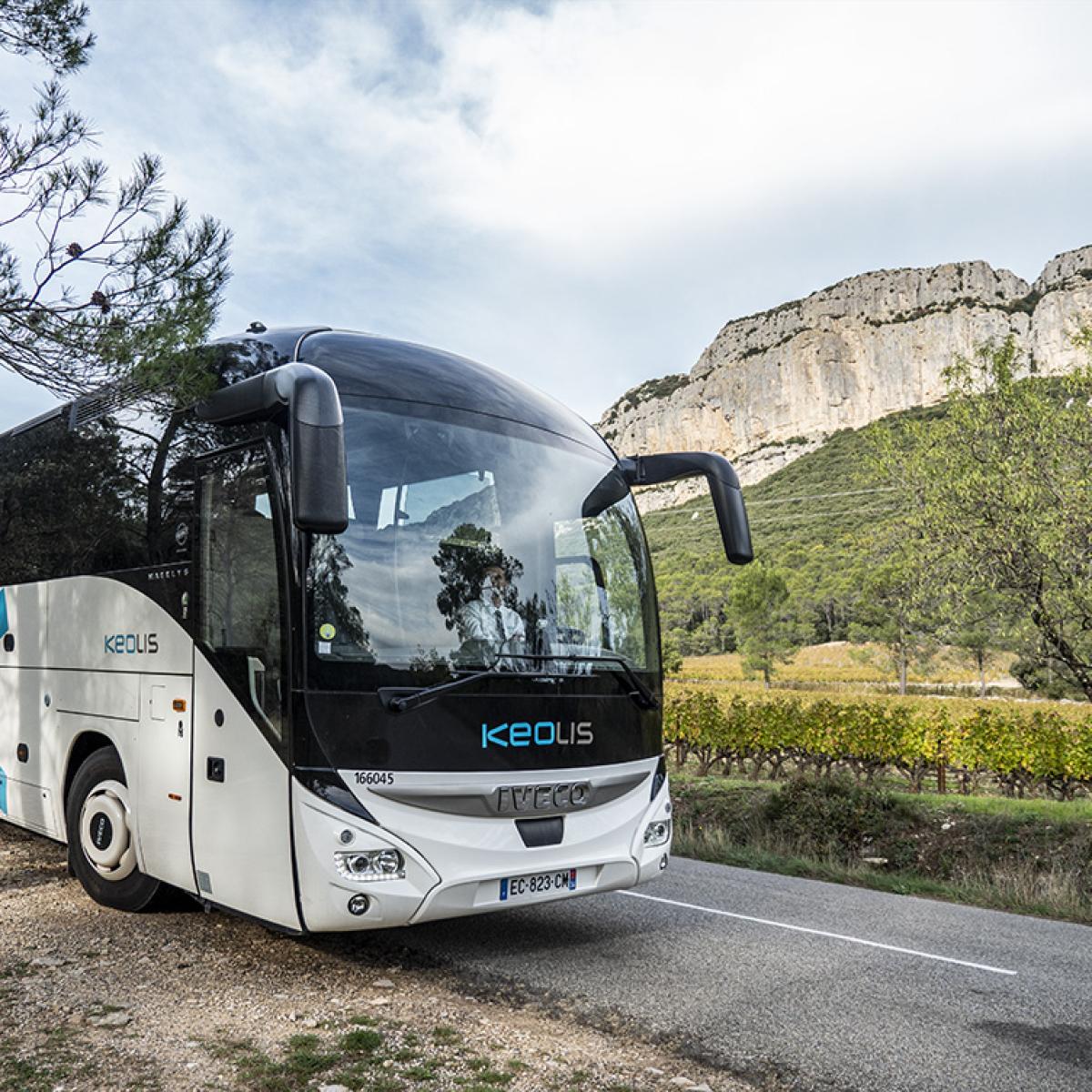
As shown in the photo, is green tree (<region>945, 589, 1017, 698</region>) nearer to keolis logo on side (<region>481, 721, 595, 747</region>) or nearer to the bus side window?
keolis logo on side (<region>481, 721, 595, 747</region>)

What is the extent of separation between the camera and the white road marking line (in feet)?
19.6

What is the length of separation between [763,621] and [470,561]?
168ft

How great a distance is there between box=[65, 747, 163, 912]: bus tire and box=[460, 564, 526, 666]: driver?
99.8 inches

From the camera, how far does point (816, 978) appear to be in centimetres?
558

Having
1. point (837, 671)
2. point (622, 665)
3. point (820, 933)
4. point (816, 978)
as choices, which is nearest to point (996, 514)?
point (820, 933)

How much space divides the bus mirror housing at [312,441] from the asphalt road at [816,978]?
2696 mm

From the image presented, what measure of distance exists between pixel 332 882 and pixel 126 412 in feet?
11.5

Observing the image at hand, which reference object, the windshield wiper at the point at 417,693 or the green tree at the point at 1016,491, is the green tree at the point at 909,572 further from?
the windshield wiper at the point at 417,693

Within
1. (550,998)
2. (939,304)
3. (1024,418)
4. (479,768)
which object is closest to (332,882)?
(479,768)

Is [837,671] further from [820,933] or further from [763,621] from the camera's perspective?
[820,933]

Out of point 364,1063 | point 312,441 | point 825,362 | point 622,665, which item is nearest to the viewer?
point 364,1063

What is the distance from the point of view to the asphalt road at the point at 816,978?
14.3 ft

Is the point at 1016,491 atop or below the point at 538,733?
atop

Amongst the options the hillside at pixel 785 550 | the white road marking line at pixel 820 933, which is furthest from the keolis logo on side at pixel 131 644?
the hillside at pixel 785 550
